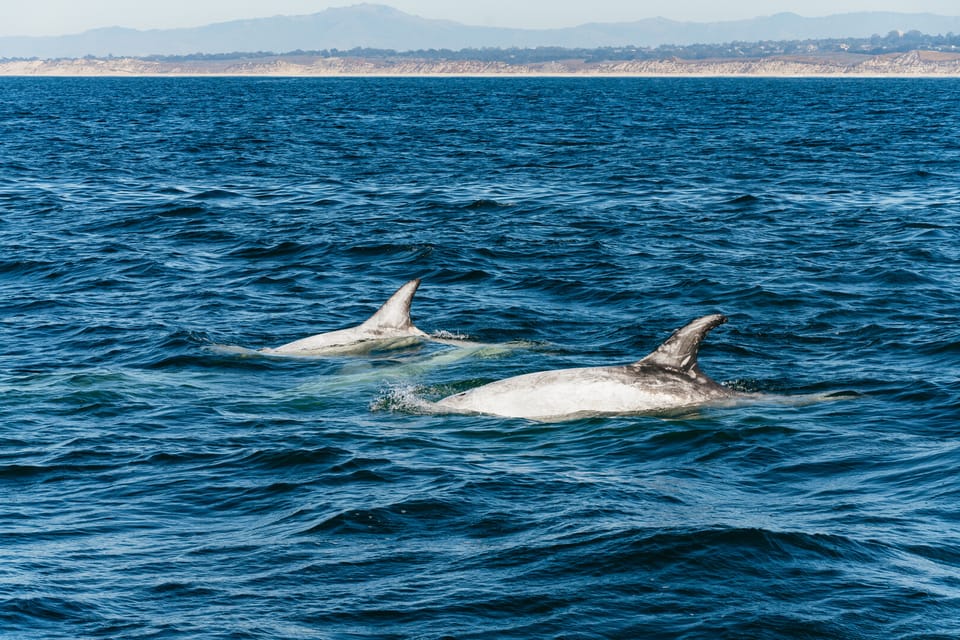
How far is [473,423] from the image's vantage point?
15.0 metres

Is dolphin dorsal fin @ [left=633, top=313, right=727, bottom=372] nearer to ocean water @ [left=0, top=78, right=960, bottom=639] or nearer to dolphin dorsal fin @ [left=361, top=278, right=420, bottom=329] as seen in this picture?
ocean water @ [left=0, top=78, right=960, bottom=639]

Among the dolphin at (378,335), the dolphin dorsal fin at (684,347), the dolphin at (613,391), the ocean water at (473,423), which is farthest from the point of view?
the dolphin at (378,335)

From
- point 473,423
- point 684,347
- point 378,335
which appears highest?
point 684,347

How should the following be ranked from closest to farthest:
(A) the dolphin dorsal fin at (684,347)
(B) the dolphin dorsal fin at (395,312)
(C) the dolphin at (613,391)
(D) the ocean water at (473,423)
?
(D) the ocean water at (473,423) → (A) the dolphin dorsal fin at (684,347) → (C) the dolphin at (613,391) → (B) the dolphin dorsal fin at (395,312)

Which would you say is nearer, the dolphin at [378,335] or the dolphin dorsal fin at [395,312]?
the dolphin at [378,335]

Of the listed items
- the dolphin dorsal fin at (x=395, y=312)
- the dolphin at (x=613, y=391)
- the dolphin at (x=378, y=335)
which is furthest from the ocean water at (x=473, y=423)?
the dolphin dorsal fin at (x=395, y=312)

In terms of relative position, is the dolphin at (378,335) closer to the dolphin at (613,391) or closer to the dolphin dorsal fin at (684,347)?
the dolphin at (613,391)

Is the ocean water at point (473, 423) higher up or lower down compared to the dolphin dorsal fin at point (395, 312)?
lower down

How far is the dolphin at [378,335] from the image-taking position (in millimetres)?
19438


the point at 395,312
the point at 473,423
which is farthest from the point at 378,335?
the point at 473,423

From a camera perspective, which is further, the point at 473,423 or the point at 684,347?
the point at 684,347

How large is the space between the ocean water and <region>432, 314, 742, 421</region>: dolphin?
16.5 inches

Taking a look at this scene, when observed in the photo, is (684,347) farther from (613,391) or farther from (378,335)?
(378,335)

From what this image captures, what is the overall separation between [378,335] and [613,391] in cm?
582
